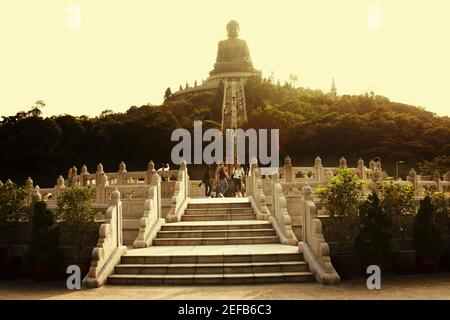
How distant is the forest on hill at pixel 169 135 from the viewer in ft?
158

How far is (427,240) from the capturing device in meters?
12.3

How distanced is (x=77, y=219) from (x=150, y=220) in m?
2.63

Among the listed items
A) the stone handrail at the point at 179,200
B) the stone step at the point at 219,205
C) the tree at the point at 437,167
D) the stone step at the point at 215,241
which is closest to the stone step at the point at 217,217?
the stone handrail at the point at 179,200

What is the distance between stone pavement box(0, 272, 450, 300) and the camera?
10.1 m

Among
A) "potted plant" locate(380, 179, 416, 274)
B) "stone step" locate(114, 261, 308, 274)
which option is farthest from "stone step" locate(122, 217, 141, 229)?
"potted plant" locate(380, 179, 416, 274)

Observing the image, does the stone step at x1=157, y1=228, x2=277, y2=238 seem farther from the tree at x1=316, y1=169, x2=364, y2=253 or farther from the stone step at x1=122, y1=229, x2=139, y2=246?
the tree at x1=316, y1=169, x2=364, y2=253

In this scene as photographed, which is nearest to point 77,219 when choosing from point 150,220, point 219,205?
point 150,220

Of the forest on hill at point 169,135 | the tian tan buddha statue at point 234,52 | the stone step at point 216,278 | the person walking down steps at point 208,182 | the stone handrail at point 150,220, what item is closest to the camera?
the stone step at point 216,278

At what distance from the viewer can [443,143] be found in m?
48.7

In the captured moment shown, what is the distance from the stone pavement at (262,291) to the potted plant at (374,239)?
48 centimetres

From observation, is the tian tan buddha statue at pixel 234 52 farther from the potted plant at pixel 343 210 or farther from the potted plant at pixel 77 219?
the potted plant at pixel 77 219

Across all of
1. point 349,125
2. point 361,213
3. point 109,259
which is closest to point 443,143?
point 349,125

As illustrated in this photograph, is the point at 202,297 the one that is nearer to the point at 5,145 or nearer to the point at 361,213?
the point at 361,213

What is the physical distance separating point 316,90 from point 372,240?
84.4 meters
